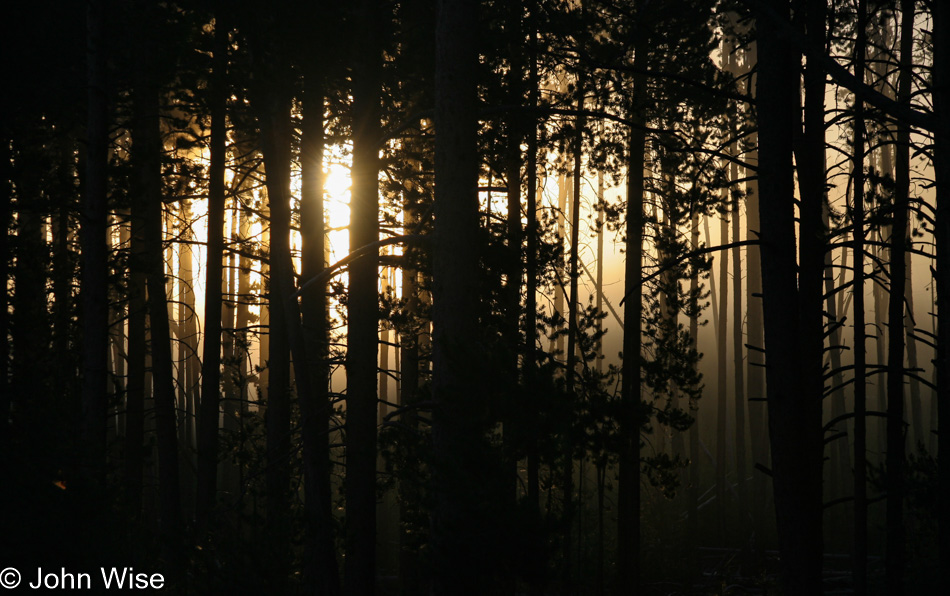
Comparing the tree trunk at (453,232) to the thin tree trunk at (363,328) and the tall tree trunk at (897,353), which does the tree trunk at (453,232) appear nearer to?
the thin tree trunk at (363,328)

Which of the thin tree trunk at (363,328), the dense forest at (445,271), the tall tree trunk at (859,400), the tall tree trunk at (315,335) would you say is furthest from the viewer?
the tall tree trunk at (859,400)

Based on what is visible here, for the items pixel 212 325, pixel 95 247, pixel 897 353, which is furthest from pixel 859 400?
pixel 95 247

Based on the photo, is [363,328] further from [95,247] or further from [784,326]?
[784,326]

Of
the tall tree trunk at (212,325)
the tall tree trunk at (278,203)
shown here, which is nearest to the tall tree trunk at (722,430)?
the tall tree trunk at (278,203)

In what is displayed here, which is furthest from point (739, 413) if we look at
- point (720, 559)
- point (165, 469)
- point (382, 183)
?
point (165, 469)

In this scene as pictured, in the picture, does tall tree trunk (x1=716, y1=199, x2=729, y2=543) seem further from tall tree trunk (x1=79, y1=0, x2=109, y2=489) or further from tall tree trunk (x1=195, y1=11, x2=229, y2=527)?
tall tree trunk (x1=79, y1=0, x2=109, y2=489)

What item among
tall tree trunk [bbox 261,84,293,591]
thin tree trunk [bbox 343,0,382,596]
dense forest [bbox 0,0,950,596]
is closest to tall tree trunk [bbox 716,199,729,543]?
dense forest [bbox 0,0,950,596]

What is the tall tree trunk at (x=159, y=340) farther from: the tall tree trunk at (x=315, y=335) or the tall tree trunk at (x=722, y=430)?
the tall tree trunk at (x=722, y=430)

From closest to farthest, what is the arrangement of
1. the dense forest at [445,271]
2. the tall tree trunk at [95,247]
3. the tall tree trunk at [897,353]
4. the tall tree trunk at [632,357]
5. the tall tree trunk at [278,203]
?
the dense forest at [445,271] → the tall tree trunk at [278,203] → the tall tree trunk at [95,247] → the tall tree trunk at [897,353] → the tall tree trunk at [632,357]

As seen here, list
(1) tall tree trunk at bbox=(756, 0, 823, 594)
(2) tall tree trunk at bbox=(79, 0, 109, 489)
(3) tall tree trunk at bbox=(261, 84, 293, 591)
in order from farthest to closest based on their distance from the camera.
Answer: (2) tall tree trunk at bbox=(79, 0, 109, 489) → (3) tall tree trunk at bbox=(261, 84, 293, 591) → (1) tall tree trunk at bbox=(756, 0, 823, 594)

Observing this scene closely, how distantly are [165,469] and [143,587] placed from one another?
→ 4.01m

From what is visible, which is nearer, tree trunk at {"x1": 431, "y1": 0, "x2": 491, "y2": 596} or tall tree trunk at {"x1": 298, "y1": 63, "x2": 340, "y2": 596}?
tree trunk at {"x1": 431, "y1": 0, "x2": 491, "y2": 596}

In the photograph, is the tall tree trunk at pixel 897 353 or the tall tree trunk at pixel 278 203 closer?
the tall tree trunk at pixel 278 203

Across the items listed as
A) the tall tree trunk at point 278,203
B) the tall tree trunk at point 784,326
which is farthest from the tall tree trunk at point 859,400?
the tall tree trunk at point 278,203
